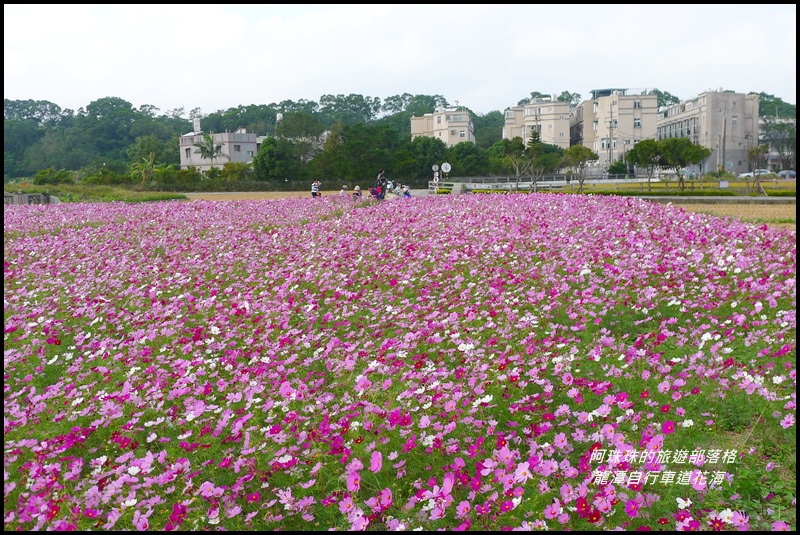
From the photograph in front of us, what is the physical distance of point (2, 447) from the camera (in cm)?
330

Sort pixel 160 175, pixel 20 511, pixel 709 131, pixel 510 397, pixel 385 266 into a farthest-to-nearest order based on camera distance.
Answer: pixel 709 131 → pixel 160 175 → pixel 385 266 → pixel 510 397 → pixel 20 511

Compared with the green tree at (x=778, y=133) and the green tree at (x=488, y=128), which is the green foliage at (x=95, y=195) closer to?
the green tree at (x=488, y=128)

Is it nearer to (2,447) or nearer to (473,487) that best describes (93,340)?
(2,447)

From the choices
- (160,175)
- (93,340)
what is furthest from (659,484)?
(160,175)

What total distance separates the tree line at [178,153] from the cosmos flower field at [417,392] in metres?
40.7

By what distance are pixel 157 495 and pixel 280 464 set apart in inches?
24.9

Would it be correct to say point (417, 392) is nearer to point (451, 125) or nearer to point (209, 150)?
point (209, 150)

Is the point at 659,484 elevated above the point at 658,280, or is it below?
below

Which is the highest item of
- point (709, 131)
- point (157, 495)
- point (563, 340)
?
point (709, 131)

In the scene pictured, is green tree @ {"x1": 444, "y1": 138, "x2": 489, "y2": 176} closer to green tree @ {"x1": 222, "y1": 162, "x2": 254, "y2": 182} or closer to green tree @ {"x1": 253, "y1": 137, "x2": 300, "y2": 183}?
green tree @ {"x1": 253, "y1": 137, "x2": 300, "y2": 183}

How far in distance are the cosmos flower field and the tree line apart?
1603 inches

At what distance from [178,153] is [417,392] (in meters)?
72.7

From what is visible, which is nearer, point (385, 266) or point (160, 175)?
point (385, 266)

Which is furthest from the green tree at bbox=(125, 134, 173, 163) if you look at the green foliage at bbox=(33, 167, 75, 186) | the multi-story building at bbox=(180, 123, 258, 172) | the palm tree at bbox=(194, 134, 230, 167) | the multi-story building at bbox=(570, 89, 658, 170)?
the multi-story building at bbox=(570, 89, 658, 170)
